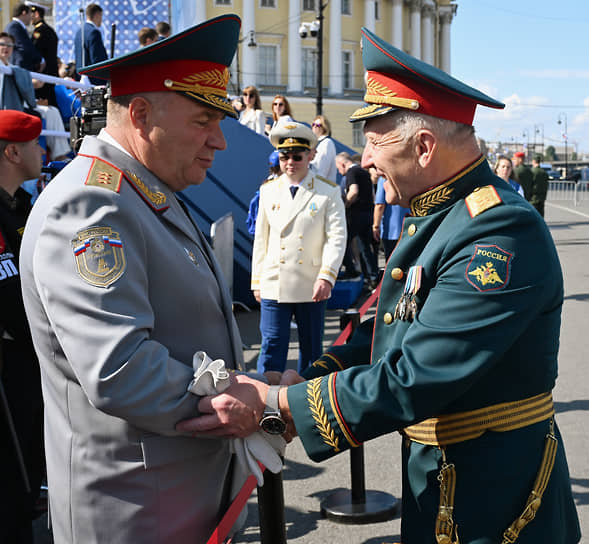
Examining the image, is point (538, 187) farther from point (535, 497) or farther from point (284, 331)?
point (535, 497)

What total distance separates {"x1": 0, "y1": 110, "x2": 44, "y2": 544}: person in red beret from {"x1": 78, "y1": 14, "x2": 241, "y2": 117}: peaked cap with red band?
1.47 m

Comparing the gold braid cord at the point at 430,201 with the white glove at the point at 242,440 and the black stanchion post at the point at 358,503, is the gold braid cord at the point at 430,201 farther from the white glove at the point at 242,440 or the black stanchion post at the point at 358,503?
the black stanchion post at the point at 358,503

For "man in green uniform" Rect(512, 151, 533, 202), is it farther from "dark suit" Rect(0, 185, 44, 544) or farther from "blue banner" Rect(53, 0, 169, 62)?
"dark suit" Rect(0, 185, 44, 544)

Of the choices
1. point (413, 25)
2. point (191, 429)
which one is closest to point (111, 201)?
point (191, 429)

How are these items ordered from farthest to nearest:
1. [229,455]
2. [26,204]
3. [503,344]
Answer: [26,204] < [229,455] < [503,344]

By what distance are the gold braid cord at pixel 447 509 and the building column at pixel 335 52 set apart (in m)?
57.5

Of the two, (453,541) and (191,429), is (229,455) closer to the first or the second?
(191,429)

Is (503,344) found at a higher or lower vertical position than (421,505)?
higher

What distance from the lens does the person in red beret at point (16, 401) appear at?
323 cm

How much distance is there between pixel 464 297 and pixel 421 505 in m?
0.66

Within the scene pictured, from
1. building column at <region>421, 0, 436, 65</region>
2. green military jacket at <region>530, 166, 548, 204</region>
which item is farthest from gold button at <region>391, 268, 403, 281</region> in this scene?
building column at <region>421, 0, 436, 65</region>

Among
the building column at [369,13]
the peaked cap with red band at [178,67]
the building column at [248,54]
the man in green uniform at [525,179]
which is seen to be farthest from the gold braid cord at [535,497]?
the building column at [369,13]

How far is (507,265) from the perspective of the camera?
1.89 metres

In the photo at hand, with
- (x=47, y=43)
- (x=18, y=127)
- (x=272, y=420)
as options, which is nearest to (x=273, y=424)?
(x=272, y=420)
